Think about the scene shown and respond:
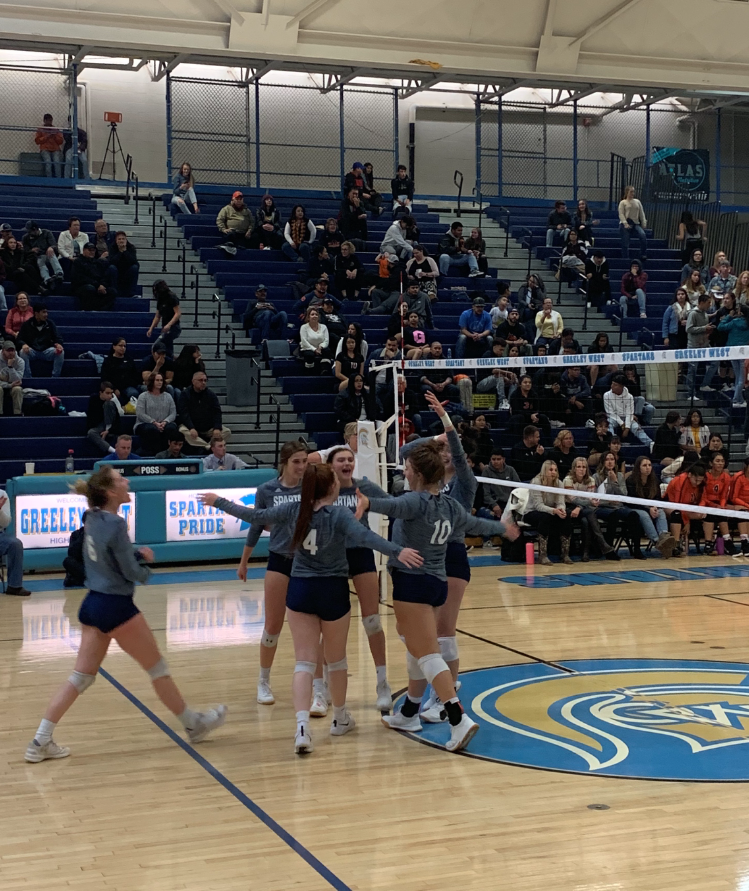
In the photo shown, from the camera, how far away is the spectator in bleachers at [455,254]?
23.6 meters

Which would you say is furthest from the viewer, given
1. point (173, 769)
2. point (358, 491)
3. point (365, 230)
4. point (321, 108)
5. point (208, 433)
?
point (321, 108)

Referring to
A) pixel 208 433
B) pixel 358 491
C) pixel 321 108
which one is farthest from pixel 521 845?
pixel 321 108

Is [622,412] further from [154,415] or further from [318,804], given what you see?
[318,804]

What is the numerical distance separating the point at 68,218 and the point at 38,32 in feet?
11.2

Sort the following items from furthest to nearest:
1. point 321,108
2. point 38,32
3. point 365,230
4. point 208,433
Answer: point 321,108, point 365,230, point 38,32, point 208,433

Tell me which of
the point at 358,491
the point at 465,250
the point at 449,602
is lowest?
the point at 449,602

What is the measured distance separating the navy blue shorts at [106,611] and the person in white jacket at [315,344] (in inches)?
496

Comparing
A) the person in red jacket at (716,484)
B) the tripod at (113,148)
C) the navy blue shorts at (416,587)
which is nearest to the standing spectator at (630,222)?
the tripod at (113,148)

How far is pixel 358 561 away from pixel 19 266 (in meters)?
13.9

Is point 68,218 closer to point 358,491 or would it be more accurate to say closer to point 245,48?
point 245,48

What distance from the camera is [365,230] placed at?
23469 mm

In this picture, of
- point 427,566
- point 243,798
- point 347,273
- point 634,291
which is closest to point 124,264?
point 347,273

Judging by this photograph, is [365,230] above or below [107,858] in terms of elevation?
above

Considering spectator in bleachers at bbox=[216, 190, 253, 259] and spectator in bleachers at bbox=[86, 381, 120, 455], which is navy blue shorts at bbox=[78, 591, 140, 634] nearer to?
spectator in bleachers at bbox=[86, 381, 120, 455]
